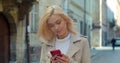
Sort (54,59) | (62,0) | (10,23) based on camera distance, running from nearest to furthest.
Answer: (54,59) → (10,23) → (62,0)

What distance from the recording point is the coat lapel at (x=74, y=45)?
334 cm

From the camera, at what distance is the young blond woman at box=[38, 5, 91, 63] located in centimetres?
331

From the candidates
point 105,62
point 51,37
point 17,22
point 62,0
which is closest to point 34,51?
point 17,22

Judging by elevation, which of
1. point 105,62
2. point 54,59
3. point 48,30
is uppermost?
point 48,30

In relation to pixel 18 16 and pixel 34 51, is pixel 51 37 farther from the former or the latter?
pixel 34 51

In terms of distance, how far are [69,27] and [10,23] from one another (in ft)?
56.9

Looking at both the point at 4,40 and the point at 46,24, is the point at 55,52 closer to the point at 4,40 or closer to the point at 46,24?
the point at 46,24

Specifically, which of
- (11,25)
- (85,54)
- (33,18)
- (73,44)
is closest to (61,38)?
(73,44)

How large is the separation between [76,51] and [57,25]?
0.85 feet

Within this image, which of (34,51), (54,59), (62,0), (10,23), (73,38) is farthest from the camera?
(62,0)

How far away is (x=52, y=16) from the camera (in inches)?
131

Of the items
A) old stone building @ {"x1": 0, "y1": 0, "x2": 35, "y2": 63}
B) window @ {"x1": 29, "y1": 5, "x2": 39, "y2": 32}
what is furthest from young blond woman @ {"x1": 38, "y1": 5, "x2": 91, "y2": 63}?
window @ {"x1": 29, "y1": 5, "x2": 39, "y2": 32}

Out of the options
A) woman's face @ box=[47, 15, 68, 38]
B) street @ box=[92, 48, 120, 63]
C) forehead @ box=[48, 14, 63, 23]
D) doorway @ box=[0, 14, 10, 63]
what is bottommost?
street @ box=[92, 48, 120, 63]

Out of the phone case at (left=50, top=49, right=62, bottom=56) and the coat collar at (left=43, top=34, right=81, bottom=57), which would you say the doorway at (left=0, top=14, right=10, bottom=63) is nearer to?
the coat collar at (left=43, top=34, right=81, bottom=57)
